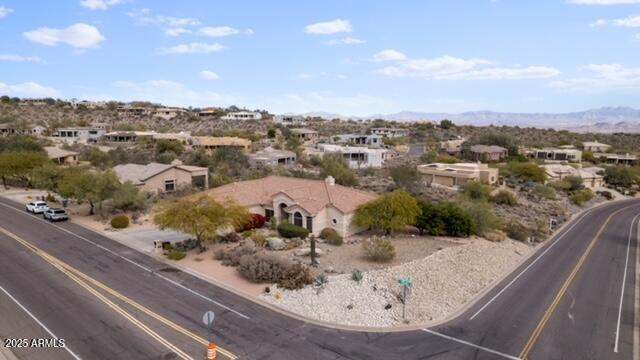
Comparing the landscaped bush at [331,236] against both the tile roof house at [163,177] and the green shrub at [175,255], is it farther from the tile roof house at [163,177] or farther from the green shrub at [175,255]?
the tile roof house at [163,177]

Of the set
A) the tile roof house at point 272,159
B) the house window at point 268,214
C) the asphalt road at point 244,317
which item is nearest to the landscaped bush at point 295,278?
the asphalt road at point 244,317

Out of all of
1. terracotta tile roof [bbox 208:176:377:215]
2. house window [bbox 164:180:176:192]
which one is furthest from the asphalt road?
house window [bbox 164:180:176:192]

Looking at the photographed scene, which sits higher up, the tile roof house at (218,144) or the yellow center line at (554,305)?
the tile roof house at (218,144)

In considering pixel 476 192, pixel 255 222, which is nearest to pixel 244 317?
pixel 255 222

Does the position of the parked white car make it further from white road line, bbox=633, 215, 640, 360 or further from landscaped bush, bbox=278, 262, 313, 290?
white road line, bbox=633, 215, 640, 360

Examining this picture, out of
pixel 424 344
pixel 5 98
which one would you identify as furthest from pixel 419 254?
pixel 5 98

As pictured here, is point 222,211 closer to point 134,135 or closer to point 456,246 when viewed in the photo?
point 456,246
